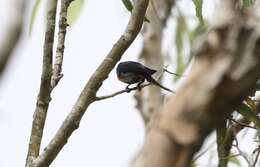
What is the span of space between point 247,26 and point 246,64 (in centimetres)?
3

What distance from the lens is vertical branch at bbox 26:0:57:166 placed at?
1.39 m

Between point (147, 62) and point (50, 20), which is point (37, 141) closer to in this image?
point (50, 20)

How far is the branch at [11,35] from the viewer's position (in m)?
0.90

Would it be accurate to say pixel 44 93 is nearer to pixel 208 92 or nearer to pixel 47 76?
pixel 47 76

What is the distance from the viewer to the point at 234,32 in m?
0.38

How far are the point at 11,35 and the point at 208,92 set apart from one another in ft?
2.13

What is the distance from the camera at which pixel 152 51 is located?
3545 mm

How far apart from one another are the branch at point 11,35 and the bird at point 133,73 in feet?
2.78

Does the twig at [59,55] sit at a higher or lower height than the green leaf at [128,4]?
lower

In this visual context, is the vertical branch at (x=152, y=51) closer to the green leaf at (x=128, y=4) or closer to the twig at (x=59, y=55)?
the green leaf at (x=128, y=4)

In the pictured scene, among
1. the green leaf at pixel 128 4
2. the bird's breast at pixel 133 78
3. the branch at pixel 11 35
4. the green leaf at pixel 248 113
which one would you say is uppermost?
the branch at pixel 11 35

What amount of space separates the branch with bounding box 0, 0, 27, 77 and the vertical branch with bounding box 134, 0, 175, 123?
2.18 metres

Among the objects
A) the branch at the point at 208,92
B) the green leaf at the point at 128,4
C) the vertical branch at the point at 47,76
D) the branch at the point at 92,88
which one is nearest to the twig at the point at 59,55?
the vertical branch at the point at 47,76

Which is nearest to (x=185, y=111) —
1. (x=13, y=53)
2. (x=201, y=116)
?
(x=201, y=116)
